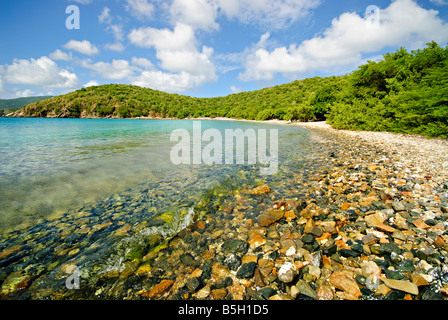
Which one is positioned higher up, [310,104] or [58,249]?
[310,104]

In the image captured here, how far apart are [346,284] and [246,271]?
1348 millimetres

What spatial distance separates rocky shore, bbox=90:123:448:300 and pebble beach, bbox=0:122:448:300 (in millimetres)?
14

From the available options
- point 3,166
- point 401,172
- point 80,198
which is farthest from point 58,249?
point 401,172

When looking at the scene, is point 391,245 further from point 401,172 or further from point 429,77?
point 429,77

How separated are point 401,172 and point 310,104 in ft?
172

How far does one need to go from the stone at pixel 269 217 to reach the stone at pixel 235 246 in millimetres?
817

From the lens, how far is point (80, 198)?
5707 millimetres

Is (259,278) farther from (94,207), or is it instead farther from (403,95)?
(403,95)

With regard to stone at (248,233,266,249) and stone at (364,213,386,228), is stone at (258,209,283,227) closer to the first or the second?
stone at (248,233,266,249)

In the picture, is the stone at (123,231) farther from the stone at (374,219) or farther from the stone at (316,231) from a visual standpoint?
the stone at (374,219)

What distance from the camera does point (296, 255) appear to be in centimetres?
306

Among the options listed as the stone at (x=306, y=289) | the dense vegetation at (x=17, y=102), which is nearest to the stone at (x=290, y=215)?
the stone at (x=306, y=289)

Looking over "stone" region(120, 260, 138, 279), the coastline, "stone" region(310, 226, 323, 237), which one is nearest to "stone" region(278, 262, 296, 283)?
the coastline

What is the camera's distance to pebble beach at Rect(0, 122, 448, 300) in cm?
242
